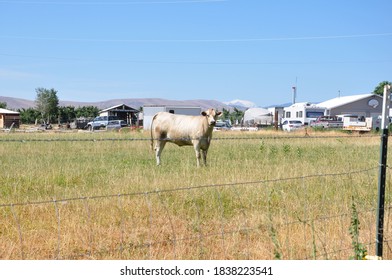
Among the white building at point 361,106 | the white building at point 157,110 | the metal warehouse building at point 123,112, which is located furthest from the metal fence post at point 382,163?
the metal warehouse building at point 123,112

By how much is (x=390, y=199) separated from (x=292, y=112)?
57.8 meters

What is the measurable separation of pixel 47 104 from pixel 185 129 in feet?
296

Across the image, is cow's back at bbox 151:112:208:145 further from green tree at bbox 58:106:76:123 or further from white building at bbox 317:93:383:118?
green tree at bbox 58:106:76:123

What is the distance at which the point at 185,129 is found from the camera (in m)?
15.0

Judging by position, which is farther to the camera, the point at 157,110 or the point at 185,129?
the point at 157,110

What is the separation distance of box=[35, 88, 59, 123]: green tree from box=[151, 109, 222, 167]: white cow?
79541mm

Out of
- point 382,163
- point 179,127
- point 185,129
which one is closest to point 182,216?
point 382,163

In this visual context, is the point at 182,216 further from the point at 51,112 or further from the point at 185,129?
the point at 51,112

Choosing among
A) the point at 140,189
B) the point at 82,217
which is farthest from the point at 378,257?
the point at 140,189

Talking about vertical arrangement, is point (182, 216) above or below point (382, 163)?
below

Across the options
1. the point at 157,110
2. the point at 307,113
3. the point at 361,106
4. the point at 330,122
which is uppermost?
the point at 361,106

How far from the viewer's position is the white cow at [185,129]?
1450cm

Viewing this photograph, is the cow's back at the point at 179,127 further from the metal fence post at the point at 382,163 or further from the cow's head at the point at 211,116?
the metal fence post at the point at 382,163
